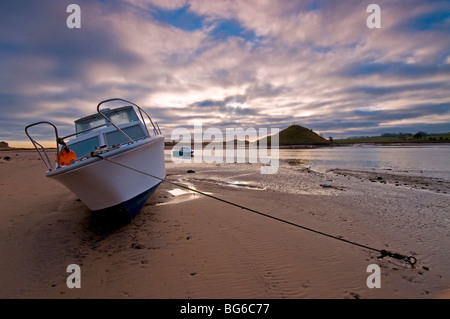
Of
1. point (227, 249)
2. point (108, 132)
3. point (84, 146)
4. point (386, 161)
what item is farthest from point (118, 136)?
point (386, 161)

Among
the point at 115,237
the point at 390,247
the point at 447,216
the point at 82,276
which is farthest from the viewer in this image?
the point at 447,216

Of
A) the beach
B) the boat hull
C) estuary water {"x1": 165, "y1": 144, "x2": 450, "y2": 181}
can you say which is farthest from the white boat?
estuary water {"x1": 165, "y1": 144, "x2": 450, "y2": 181}

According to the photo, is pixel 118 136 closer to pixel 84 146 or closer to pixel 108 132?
pixel 108 132

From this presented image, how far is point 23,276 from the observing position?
168 inches

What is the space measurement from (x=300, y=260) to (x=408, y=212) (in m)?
6.07

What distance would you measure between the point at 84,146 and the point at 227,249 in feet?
18.9

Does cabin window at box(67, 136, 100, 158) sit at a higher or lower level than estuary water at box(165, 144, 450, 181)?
higher

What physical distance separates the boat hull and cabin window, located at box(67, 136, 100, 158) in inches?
65.4

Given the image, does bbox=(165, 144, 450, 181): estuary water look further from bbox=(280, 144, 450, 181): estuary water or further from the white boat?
the white boat

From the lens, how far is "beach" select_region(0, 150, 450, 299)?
3.88m
